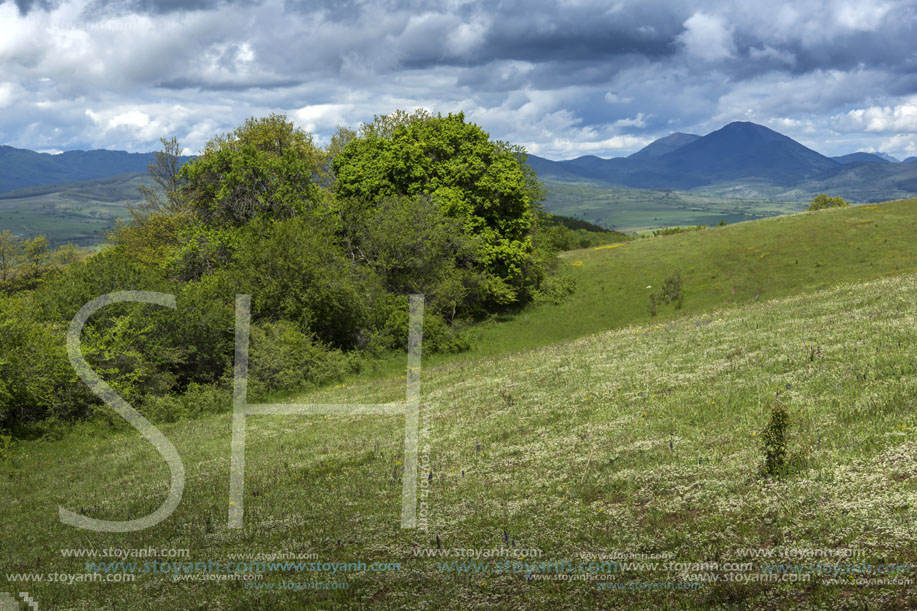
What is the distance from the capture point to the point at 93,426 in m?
32.2

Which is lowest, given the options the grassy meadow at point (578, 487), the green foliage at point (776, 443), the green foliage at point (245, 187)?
the grassy meadow at point (578, 487)

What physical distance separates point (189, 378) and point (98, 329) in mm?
7069

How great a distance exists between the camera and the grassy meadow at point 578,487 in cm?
821

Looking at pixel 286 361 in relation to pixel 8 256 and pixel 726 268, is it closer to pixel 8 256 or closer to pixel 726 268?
pixel 726 268

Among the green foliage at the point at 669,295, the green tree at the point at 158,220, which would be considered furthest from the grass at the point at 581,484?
the green tree at the point at 158,220

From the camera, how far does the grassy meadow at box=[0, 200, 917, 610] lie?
323 inches

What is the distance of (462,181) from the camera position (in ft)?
180

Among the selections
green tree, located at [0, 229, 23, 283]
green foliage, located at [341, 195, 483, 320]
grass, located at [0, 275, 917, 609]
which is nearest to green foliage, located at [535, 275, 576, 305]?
green foliage, located at [341, 195, 483, 320]

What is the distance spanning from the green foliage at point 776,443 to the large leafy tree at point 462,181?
4193 centimetres

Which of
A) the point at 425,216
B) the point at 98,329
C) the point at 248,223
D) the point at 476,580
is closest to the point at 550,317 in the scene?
the point at 425,216

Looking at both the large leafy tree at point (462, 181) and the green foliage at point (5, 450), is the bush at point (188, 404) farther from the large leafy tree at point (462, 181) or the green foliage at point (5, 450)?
the large leafy tree at point (462, 181)

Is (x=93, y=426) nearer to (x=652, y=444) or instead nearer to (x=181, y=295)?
(x=181, y=295)

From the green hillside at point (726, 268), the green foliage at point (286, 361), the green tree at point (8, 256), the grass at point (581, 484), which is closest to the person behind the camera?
the grass at point (581, 484)

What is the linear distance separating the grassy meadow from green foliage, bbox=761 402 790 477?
8.7 inches
